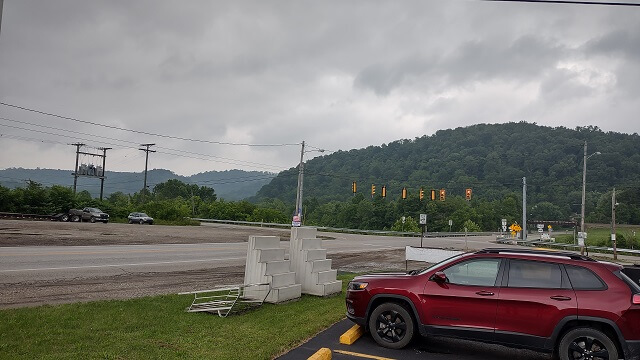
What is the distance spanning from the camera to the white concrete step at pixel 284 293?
33.7ft

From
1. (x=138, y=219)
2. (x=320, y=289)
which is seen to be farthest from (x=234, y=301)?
(x=138, y=219)

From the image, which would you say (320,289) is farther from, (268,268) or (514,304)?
(514,304)

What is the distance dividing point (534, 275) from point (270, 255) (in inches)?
213

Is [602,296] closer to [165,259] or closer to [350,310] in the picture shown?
[350,310]

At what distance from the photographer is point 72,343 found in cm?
654

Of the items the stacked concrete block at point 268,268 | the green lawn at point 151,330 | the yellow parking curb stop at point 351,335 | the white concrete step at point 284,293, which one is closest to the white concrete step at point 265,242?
the stacked concrete block at point 268,268

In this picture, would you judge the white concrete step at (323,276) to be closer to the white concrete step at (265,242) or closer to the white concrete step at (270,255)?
the white concrete step at (270,255)

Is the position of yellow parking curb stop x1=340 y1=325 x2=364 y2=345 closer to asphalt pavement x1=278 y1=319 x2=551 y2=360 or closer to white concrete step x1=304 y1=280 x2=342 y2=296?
asphalt pavement x1=278 y1=319 x2=551 y2=360

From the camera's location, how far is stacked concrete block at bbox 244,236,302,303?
10172 millimetres

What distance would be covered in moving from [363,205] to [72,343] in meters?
104

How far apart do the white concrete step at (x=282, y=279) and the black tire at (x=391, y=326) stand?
316cm

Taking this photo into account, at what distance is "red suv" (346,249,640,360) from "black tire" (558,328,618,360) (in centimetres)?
1

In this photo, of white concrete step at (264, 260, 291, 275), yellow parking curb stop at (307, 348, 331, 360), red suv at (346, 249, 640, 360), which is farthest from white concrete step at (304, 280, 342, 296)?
yellow parking curb stop at (307, 348, 331, 360)

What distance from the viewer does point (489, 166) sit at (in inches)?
3834
